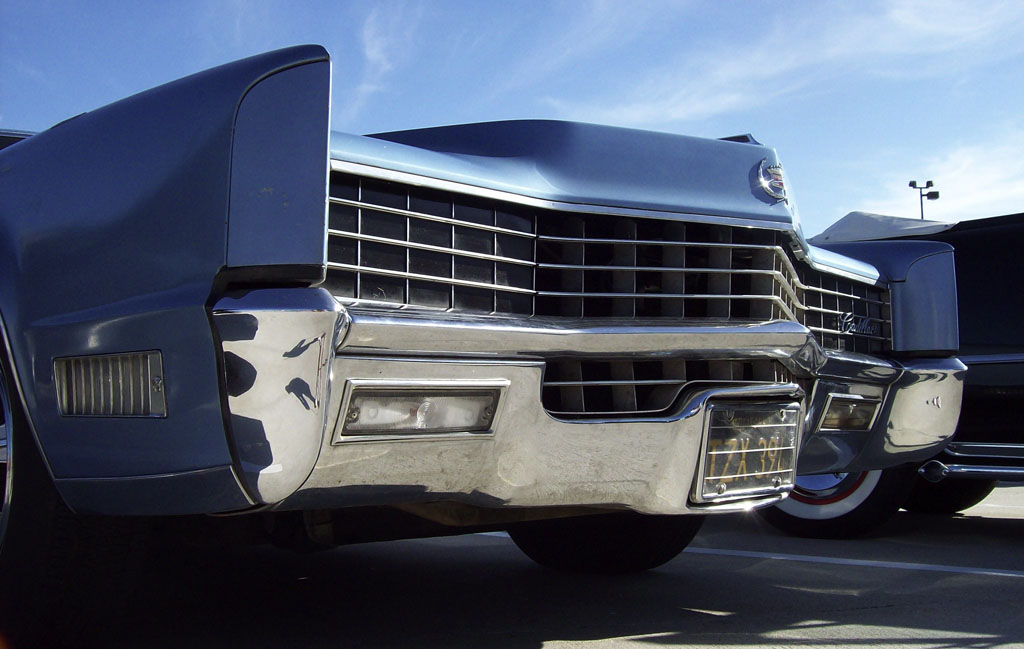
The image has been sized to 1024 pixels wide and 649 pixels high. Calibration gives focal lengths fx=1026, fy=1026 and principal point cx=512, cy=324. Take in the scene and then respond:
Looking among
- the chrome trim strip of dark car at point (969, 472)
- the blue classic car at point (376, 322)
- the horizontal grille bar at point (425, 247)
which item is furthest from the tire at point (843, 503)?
the horizontal grille bar at point (425, 247)

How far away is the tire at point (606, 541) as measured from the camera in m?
3.69

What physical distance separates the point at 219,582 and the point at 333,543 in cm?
145

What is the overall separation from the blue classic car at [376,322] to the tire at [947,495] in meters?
3.09

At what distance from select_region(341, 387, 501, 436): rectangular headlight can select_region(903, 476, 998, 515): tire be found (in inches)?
165

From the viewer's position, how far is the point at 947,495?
19.0 feet

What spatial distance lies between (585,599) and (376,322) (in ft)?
5.81

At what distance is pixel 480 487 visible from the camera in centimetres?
228

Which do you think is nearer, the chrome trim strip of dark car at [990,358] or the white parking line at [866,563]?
the white parking line at [866,563]

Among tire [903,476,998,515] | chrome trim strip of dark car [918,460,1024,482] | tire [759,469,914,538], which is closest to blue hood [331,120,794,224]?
tire [759,469,914,538]

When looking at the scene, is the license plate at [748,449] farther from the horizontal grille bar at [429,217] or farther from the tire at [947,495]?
the tire at [947,495]

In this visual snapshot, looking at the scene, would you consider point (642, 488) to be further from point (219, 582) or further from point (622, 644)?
point (219, 582)

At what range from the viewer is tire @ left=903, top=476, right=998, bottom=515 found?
18.8 feet

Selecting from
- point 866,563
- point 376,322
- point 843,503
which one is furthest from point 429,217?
point 843,503

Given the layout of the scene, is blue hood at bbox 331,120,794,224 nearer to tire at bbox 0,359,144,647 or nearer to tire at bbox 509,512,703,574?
tire at bbox 0,359,144,647
